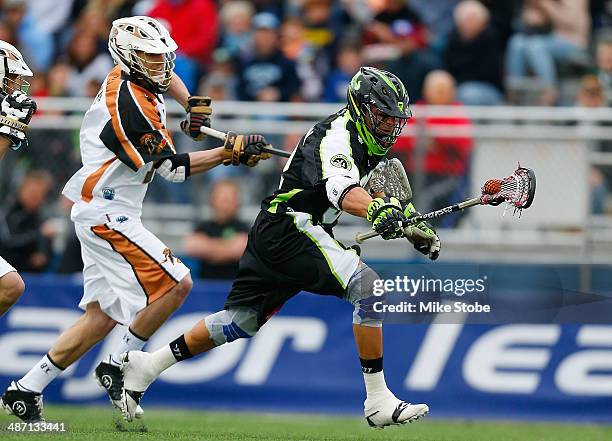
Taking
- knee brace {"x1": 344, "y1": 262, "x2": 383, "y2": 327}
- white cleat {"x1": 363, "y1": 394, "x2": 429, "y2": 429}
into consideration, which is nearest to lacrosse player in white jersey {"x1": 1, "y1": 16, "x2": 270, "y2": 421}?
knee brace {"x1": 344, "y1": 262, "x2": 383, "y2": 327}

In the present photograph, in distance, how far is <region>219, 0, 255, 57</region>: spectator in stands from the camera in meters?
15.6

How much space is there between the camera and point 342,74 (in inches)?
591

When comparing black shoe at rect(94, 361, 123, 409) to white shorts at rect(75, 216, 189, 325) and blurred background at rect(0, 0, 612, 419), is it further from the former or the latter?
blurred background at rect(0, 0, 612, 419)

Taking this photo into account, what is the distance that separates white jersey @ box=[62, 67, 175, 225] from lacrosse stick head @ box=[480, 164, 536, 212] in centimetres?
235

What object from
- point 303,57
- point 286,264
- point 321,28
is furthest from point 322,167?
point 321,28

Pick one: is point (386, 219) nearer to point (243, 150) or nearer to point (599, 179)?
point (243, 150)

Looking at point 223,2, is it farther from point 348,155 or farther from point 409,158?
point 348,155

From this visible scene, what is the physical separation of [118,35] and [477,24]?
6441 millimetres

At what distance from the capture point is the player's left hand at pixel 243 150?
368 inches

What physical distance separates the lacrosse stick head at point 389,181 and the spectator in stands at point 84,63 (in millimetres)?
6722

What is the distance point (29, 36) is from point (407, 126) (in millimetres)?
6142

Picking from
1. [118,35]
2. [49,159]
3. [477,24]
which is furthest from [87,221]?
[477,24]

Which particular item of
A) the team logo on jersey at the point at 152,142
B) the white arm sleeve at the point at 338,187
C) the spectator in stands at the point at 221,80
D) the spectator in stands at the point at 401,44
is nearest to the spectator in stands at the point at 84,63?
the spectator in stands at the point at 221,80

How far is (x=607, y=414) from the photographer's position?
1162 centimetres
